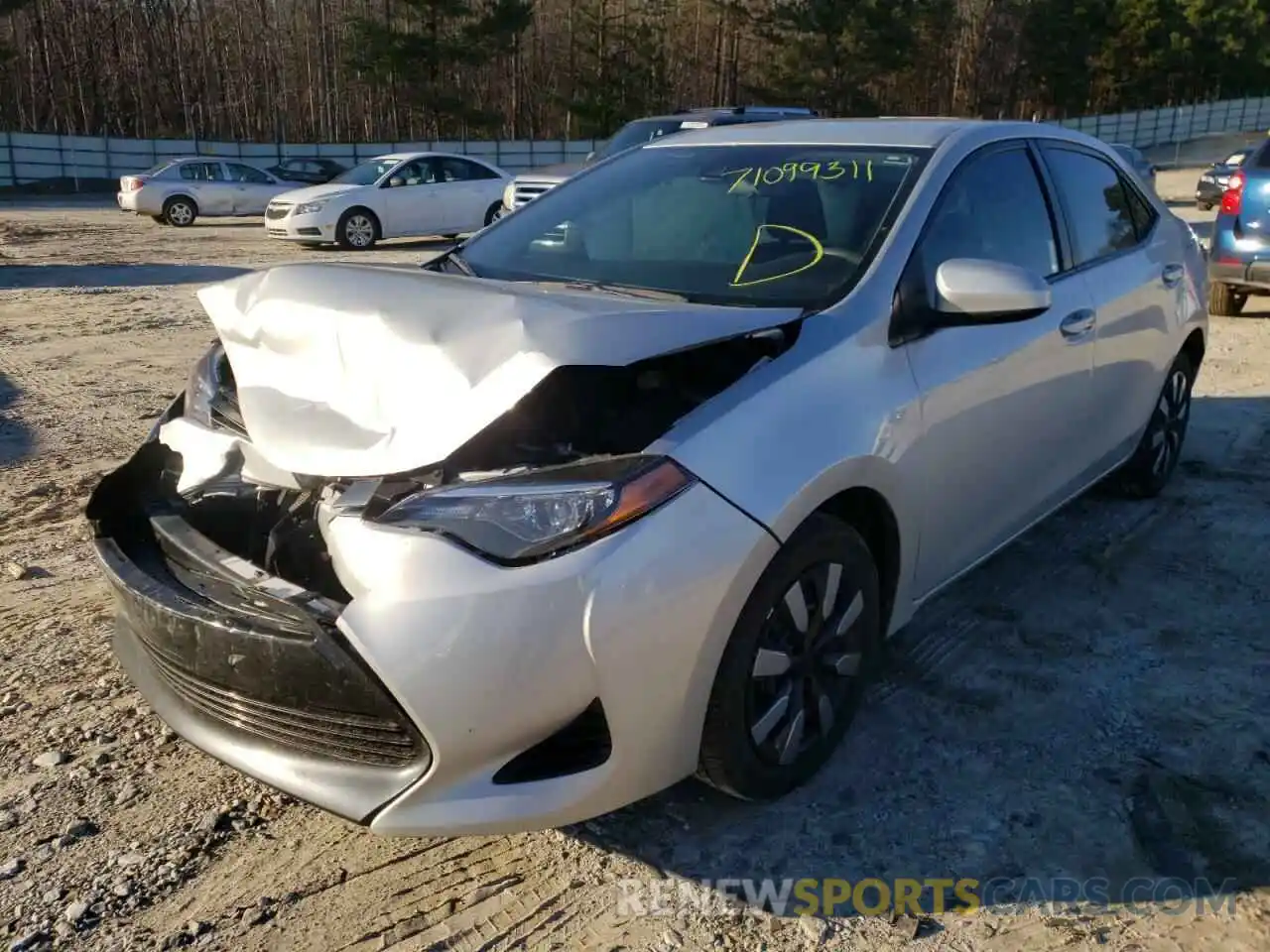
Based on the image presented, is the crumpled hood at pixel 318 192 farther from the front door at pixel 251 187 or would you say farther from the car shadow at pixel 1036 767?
the car shadow at pixel 1036 767

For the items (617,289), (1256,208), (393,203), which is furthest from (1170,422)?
(393,203)

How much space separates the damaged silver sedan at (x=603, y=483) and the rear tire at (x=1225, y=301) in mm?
7449

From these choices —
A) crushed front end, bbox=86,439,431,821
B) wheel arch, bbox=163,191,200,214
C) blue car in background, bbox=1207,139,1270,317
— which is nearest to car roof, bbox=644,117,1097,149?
crushed front end, bbox=86,439,431,821

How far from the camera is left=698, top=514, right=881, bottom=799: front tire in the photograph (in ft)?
8.27

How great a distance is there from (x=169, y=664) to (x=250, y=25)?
47.2 m

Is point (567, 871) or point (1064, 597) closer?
point (567, 871)

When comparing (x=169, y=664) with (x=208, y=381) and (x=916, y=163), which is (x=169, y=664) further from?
(x=916, y=163)

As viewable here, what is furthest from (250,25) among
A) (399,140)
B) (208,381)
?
(208,381)

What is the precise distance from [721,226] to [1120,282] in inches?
70.3

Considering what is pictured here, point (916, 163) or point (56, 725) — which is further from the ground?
point (916, 163)

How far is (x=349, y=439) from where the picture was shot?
2570 mm

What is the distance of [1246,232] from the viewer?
920 cm

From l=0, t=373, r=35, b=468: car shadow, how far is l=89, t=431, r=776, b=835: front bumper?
12.6 feet

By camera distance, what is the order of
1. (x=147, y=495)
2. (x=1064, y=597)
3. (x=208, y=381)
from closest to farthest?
(x=147, y=495), (x=208, y=381), (x=1064, y=597)
